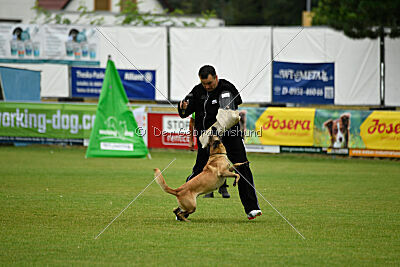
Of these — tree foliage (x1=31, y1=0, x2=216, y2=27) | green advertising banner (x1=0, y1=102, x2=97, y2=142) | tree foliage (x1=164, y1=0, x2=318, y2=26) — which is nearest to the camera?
green advertising banner (x1=0, y1=102, x2=97, y2=142)

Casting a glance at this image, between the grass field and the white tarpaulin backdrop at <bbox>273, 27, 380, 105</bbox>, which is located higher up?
the white tarpaulin backdrop at <bbox>273, 27, 380, 105</bbox>

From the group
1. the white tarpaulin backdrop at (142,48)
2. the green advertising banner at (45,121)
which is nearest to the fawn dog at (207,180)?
the green advertising banner at (45,121)

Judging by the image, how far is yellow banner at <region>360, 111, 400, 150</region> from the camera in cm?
1880

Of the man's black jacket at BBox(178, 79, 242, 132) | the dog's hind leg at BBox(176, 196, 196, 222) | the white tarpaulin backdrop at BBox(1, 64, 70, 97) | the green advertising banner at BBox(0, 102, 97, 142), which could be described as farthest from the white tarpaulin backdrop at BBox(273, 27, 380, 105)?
the dog's hind leg at BBox(176, 196, 196, 222)

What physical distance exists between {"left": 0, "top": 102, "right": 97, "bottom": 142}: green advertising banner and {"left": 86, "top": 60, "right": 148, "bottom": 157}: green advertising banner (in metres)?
2.74

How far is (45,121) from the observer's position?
22000 millimetres

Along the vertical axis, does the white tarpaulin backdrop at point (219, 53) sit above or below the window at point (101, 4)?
below

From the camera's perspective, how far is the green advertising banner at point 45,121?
71.3 feet

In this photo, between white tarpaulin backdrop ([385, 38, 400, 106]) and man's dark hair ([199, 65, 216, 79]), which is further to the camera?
white tarpaulin backdrop ([385, 38, 400, 106])

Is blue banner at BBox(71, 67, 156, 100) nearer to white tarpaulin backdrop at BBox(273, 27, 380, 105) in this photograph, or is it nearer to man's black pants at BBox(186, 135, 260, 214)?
white tarpaulin backdrop at BBox(273, 27, 380, 105)

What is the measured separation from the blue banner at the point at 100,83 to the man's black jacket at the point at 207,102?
1622cm

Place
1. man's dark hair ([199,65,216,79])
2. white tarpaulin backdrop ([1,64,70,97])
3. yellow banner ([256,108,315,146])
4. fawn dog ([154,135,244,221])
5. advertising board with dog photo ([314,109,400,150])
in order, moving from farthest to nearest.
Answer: white tarpaulin backdrop ([1,64,70,97]) < yellow banner ([256,108,315,146]) < advertising board with dog photo ([314,109,400,150]) < man's dark hair ([199,65,216,79]) < fawn dog ([154,135,244,221])

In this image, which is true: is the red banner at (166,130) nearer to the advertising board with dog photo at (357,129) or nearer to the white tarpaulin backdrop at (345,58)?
the advertising board with dog photo at (357,129)

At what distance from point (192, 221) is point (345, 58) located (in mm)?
16275
